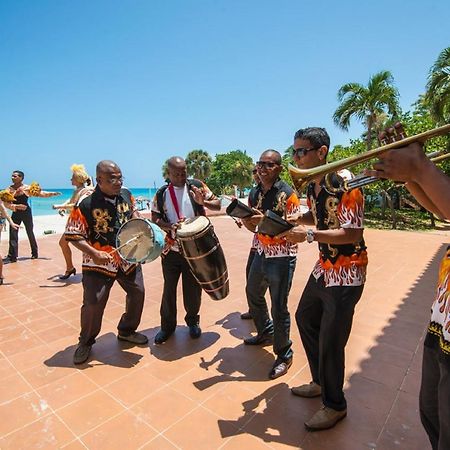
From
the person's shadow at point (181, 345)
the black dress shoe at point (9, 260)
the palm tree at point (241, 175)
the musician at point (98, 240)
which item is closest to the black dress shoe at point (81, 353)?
the musician at point (98, 240)

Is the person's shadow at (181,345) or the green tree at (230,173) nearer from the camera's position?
the person's shadow at (181,345)

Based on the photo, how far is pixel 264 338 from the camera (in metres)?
3.76

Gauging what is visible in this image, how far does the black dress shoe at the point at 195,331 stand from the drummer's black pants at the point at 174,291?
43 millimetres

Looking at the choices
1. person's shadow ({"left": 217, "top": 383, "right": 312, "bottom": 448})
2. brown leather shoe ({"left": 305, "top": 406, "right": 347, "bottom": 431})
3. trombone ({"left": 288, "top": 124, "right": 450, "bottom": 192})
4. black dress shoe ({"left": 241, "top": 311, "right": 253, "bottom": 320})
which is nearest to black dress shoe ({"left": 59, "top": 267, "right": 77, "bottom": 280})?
black dress shoe ({"left": 241, "top": 311, "right": 253, "bottom": 320})

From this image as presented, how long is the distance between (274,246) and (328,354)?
1.09m

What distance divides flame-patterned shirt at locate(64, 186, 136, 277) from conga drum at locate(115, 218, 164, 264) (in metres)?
0.15

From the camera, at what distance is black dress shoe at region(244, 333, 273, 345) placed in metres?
3.73

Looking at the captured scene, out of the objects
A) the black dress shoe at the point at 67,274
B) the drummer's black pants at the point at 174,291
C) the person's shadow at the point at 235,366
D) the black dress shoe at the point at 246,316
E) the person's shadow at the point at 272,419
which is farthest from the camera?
the black dress shoe at the point at 67,274

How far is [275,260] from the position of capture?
3.14m

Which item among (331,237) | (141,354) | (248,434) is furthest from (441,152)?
(141,354)

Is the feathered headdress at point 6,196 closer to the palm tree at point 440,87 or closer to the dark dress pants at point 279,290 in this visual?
the dark dress pants at point 279,290

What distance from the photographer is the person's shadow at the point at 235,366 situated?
10.1ft

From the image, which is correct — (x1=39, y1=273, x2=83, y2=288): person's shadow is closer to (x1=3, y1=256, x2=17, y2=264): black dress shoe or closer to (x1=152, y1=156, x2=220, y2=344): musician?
(x1=3, y1=256, x2=17, y2=264): black dress shoe

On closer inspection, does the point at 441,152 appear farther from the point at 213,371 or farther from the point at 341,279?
the point at 213,371
